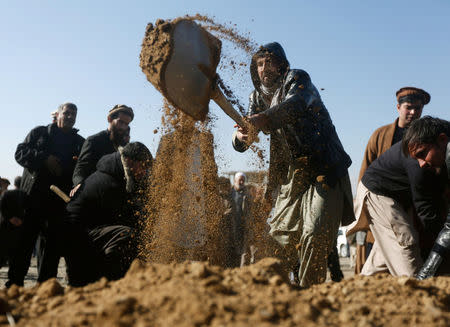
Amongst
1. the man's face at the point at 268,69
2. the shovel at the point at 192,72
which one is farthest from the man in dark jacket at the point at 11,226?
the man's face at the point at 268,69

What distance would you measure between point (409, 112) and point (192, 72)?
268cm

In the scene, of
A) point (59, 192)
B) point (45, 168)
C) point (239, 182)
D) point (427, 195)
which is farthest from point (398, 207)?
point (239, 182)

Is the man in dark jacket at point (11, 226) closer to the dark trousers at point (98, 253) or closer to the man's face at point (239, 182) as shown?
the dark trousers at point (98, 253)

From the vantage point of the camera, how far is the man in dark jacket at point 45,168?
4.78 metres

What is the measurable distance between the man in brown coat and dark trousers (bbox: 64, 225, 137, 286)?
2.45 metres

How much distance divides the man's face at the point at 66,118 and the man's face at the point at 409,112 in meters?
3.70

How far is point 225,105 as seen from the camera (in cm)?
332

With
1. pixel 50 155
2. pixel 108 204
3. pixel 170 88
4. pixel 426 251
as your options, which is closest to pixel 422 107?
pixel 426 251

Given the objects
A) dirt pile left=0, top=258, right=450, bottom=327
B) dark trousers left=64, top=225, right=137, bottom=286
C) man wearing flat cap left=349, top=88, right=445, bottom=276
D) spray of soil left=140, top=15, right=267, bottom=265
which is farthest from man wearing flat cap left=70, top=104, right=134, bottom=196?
dirt pile left=0, top=258, right=450, bottom=327

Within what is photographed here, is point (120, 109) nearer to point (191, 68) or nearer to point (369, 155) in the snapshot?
point (191, 68)

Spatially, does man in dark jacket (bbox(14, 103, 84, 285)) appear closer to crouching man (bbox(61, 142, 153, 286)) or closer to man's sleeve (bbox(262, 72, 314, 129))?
crouching man (bbox(61, 142, 153, 286))

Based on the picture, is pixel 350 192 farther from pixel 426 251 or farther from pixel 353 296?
pixel 353 296

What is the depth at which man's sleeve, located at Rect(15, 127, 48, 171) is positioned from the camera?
4.94 meters

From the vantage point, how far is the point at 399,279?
199cm
